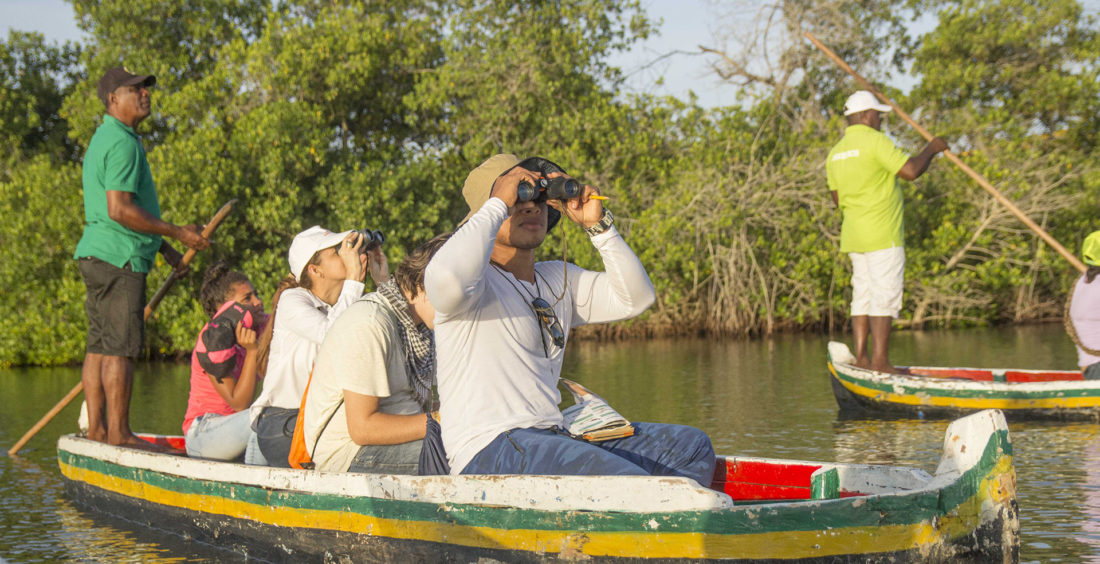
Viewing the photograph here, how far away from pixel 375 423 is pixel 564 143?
1709cm

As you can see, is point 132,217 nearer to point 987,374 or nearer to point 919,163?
point 919,163

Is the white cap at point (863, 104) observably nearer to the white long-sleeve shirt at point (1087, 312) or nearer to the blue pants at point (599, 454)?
the white long-sleeve shirt at point (1087, 312)

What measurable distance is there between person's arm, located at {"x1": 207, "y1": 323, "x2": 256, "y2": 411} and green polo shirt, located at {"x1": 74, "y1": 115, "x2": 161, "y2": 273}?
2.96ft

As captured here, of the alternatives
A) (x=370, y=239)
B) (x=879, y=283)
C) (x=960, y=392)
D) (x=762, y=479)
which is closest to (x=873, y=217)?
(x=879, y=283)

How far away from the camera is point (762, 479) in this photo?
4.20 metres

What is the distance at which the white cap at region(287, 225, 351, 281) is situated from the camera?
5312mm

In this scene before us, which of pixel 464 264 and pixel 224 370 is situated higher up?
pixel 464 264

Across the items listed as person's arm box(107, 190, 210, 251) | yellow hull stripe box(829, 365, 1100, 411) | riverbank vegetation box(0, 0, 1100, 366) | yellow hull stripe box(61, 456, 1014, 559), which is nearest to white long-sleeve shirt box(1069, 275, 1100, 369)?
yellow hull stripe box(829, 365, 1100, 411)

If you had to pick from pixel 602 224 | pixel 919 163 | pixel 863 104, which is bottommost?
pixel 602 224

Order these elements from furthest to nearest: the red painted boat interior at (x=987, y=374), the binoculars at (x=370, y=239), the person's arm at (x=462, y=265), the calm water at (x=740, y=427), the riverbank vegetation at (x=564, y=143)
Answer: the riverbank vegetation at (x=564, y=143) < the red painted boat interior at (x=987, y=374) < the binoculars at (x=370, y=239) < the calm water at (x=740, y=427) < the person's arm at (x=462, y=265)

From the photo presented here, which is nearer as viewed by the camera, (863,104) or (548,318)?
(548,318)

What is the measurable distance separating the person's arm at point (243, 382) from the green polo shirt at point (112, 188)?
2.96 feet

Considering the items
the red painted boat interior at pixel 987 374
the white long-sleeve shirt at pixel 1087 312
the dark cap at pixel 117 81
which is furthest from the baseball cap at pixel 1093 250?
the dark cap at pixel 117 81

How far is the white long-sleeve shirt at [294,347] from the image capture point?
5055 millimetres
